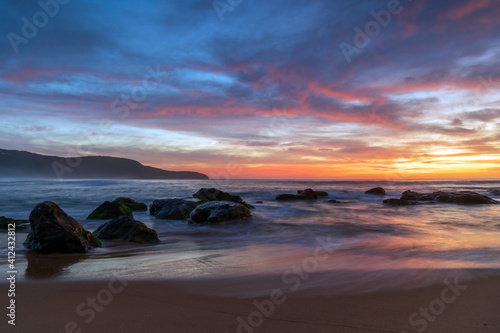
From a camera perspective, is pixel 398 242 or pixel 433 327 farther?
pixel 398 242

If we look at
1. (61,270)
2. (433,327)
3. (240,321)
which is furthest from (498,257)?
(61,270)

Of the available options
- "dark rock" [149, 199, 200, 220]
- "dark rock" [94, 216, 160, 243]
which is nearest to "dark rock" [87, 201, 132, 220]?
"dark rock" [149, 199, 200, 220]

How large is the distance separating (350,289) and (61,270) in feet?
15.7

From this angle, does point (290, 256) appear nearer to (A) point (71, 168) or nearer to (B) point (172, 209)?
(B) point (172, 209)

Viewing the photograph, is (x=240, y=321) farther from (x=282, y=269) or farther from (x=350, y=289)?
(x=282, y=269)

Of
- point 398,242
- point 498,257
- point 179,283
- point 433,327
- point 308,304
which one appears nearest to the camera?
point 433,327

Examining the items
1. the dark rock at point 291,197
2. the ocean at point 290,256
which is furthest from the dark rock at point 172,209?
the dark rock at point 291,197

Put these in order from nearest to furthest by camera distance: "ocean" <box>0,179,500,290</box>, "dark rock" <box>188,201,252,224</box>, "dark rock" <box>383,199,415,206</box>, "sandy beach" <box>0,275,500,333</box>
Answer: "sandy beach" <box>0,275,500,333</box> < "ocean" <box>0,179,500,290</box> < "dark rock" <box>188,201,252,224</box> < "dark rock" <box>383,199,415,206</box>

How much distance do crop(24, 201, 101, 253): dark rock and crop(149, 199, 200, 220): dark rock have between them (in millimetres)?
5952

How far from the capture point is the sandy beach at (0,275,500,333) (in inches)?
104

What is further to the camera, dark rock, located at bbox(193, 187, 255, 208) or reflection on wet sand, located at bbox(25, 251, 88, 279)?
dark rock, located at bbox(193, 187, 255, 208)

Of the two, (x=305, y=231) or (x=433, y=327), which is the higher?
(x=433, y=327)

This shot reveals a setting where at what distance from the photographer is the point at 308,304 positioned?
3.21 m

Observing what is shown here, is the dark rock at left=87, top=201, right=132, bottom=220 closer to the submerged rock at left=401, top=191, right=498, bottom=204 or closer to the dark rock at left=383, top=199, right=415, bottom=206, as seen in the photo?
the dark rock at left=383, top=199, right=415, bottom=206
